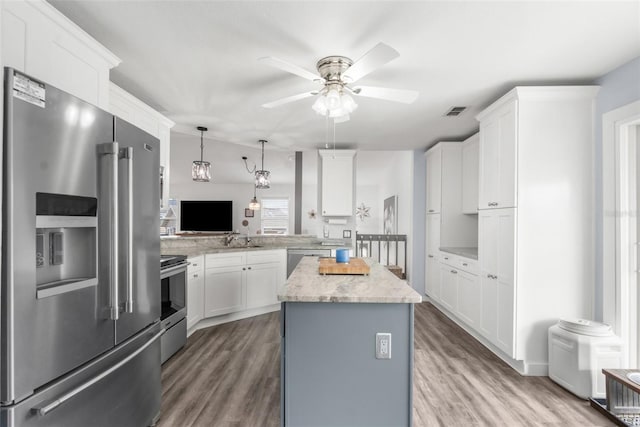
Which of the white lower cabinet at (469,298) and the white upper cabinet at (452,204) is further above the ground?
the white upper cabinet at (452,204)

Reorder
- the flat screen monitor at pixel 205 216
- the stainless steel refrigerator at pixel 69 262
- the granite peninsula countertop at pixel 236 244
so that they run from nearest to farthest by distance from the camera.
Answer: the stainless steel refrigerator at pixel 69 262
the granite peninsula countertop at pixel 236 244
the flat screen monitor at pixel 205 216

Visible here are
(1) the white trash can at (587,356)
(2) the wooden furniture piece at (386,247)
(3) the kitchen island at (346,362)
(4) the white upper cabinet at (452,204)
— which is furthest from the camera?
(2) the wooden furniture piece at (386,247)

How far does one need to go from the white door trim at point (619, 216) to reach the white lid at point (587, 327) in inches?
6.1

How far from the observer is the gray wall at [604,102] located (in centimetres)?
221

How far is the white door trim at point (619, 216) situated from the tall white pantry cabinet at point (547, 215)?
158 millimetres

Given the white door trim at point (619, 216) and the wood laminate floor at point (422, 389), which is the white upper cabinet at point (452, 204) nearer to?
the wood laminate floor at point (422, 389)

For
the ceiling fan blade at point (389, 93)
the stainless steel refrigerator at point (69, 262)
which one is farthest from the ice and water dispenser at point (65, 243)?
the ceiling fan blade at point (389, 93)

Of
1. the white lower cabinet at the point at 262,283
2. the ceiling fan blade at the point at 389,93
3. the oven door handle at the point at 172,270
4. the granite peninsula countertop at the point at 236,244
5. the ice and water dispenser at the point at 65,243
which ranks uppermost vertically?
the ceiling fan blade at the point at 389,93

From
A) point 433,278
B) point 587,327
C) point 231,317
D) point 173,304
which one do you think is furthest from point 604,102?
point 231,317

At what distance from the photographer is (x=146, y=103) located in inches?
121

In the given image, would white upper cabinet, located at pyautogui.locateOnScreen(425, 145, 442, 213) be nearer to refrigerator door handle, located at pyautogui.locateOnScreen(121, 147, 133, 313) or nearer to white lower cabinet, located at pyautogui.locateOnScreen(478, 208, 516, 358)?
white lower cabinet, located at pyautogui.locateOnScreen(478, 208, 516, 358)

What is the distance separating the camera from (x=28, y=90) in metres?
1.11

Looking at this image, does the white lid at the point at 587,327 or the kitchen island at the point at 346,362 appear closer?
the kitchen island at the point at 346,362

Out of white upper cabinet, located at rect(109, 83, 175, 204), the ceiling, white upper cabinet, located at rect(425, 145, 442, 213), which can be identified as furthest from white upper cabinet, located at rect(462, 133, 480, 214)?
white upper cabinet, located at rect(109, 83, 175, 204)
